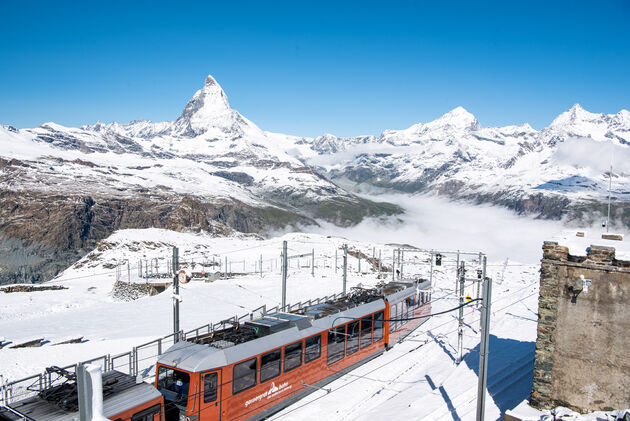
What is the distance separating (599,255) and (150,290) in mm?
52963

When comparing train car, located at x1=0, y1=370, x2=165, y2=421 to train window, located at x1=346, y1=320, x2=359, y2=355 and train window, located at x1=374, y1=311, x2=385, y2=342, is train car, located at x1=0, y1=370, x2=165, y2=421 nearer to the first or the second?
train window, located at x1=346, y1=320, x2=359, y2=355

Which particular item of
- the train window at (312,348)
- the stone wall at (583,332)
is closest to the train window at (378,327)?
the train window at (312,348)

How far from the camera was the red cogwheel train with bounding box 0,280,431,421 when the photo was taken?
1223 centimetres

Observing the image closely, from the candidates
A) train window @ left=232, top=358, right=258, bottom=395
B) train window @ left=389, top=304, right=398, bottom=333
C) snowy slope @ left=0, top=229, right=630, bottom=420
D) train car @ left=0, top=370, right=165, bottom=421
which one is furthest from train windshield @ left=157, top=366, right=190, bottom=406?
train window @ left=389, top=304, right=398, bottom=333

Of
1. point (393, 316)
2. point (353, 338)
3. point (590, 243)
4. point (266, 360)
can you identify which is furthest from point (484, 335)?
point (393, 316)

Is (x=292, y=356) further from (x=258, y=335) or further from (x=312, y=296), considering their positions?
(x=312, y=296)

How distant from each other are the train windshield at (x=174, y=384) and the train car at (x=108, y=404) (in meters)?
1.18

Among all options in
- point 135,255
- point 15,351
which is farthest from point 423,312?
point 135,255

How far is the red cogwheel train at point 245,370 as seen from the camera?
12234mm

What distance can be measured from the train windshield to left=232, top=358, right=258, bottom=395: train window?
166 centimetres

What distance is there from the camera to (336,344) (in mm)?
20359

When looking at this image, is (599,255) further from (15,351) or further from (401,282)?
(15,351)

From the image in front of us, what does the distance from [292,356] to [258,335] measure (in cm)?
194

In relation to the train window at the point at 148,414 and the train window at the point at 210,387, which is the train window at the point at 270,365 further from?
the train window at the point at 148,414
